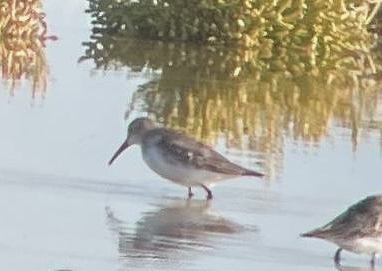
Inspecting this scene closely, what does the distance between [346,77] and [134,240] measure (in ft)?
32.0

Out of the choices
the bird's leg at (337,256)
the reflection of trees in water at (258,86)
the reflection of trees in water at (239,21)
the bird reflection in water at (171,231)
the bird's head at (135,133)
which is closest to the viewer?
the bird reflection in water at (171,231)

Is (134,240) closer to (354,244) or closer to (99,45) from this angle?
(354,244)

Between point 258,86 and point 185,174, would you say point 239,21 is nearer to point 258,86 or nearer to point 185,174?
point 258,86

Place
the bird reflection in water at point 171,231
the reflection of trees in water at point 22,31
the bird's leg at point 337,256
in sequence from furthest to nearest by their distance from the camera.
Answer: the reflection of trees in water at point 22,31
the bird's leg at point 337,256
the bird reflection in water at point 171,231

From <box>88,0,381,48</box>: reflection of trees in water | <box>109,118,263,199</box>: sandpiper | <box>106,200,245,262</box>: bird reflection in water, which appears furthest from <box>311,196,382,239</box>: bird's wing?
<box>88,0,381,48</box>: reflection of trees in water

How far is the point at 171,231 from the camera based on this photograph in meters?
8.75

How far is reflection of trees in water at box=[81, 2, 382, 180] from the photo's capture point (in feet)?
41.1

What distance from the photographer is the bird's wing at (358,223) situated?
8195 mm

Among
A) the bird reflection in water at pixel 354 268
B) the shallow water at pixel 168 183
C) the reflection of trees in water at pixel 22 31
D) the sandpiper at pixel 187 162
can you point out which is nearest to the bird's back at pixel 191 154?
the sandpiper at pixel 187 162

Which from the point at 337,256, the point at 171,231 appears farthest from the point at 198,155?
the point at 337,256

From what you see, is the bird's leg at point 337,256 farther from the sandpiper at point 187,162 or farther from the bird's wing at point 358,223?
the sandpiper at point 187,162

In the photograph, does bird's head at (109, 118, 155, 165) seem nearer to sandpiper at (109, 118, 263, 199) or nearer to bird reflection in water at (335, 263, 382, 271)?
sandpiper at (109, 118, 263, 199)

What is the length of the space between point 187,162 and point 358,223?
75.3 inches

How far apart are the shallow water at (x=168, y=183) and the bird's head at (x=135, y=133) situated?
4.4 inches
